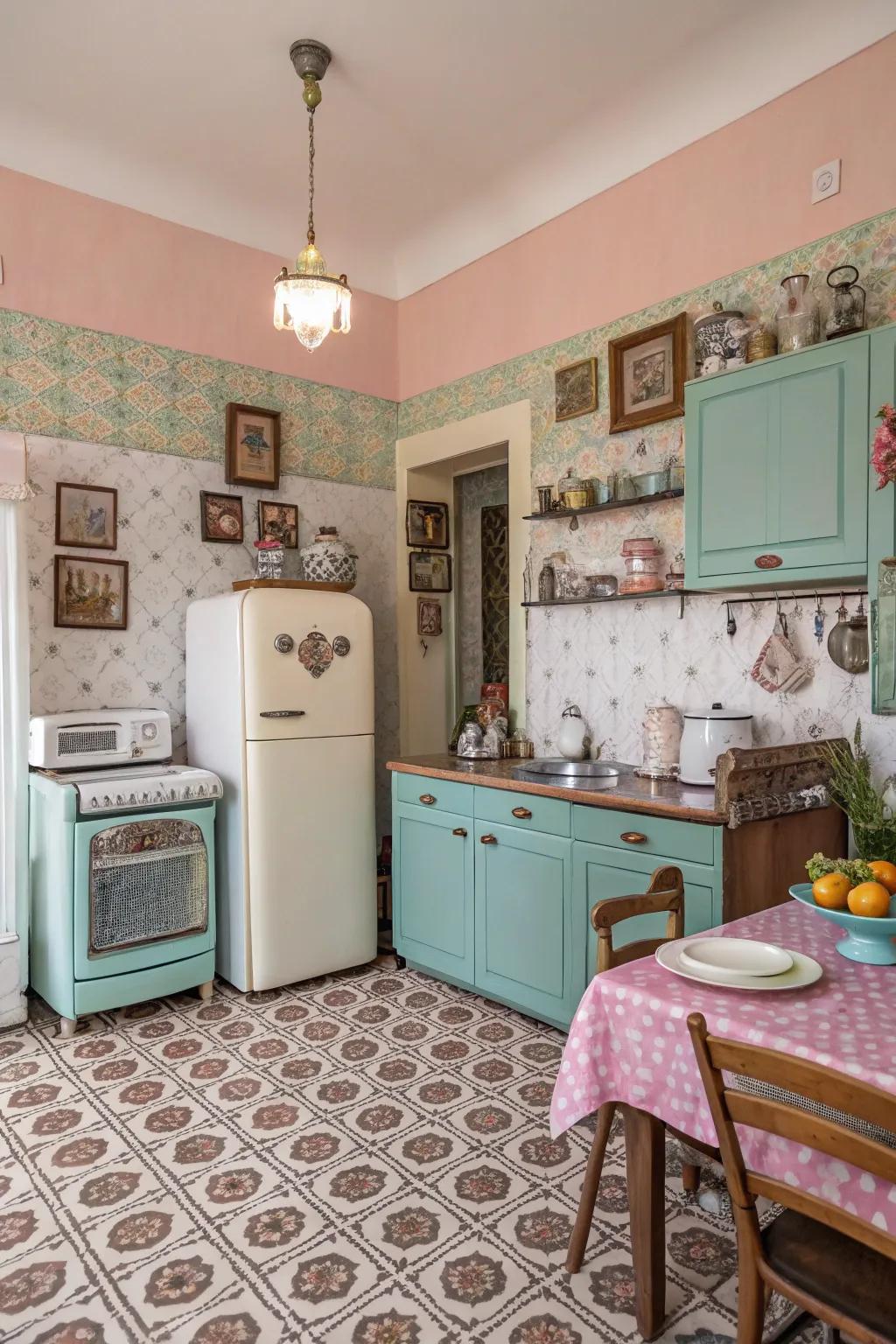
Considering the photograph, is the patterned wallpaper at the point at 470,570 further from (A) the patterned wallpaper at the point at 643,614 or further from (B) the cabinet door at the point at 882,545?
(B) the cabinet door at the point at 882,545

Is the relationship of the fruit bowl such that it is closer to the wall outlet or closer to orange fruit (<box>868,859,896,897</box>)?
orange fruit (<box>868,859,896,897</box>)

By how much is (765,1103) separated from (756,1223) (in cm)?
30

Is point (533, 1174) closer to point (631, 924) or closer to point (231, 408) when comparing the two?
point (631, 924)

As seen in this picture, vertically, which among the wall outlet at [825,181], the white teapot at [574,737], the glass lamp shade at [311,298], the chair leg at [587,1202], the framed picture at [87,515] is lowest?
the chair leg at [587,1202]

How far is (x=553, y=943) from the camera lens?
309 cm

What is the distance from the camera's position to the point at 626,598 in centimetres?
345

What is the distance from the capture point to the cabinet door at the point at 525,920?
3066mm

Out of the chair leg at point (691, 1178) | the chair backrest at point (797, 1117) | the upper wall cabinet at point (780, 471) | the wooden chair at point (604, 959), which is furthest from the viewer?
the upper wall cabinet at point (780, 471)

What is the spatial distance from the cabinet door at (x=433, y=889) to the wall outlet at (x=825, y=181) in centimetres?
250

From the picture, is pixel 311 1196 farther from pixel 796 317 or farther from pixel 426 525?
pixel 426 525

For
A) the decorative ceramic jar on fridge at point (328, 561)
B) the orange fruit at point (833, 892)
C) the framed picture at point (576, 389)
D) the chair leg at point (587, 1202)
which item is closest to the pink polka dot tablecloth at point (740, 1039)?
the orange fruit at point (833, 892)

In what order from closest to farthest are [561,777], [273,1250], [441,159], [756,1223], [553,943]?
[756,1223]
[273,1250]
[553,943]
[561,777]
[441,159]

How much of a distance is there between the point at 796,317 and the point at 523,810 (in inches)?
72.6

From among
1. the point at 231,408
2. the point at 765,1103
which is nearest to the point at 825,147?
the point at 231,408
